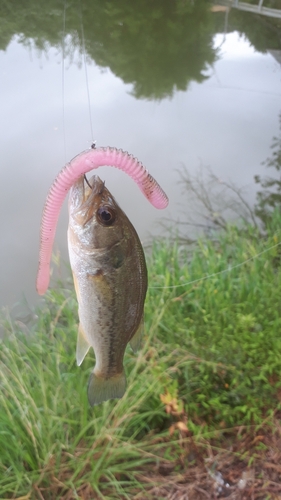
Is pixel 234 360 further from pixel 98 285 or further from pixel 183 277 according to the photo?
pixel 98 285

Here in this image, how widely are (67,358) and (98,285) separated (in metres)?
1.56

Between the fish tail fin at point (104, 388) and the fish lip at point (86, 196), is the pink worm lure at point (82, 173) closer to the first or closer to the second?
the fish lip at point (86, 196)

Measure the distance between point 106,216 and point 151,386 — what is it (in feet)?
4.78

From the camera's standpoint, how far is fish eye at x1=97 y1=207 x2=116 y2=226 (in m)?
1.02

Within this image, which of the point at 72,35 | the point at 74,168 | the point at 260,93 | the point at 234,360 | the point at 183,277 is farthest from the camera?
the point at 72,35

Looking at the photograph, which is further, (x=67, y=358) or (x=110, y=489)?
(x=67, y=358)

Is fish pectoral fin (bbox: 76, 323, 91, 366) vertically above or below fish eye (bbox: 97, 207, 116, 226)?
below

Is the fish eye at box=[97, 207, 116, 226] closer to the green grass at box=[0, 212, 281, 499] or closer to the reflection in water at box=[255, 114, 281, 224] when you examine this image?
the green grass at box=[0, 212, 281, 499]

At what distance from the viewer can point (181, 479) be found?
2172mm

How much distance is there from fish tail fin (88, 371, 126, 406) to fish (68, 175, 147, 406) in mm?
146

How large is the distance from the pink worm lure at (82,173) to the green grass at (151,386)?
1345 mm

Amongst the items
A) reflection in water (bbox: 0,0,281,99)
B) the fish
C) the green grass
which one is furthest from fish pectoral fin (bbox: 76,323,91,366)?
reflection in water (bbox: 0,0,281,99)

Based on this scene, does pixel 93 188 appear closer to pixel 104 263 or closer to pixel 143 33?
pixel 104 263

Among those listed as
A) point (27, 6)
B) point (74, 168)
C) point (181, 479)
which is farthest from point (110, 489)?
point (27, 6)
